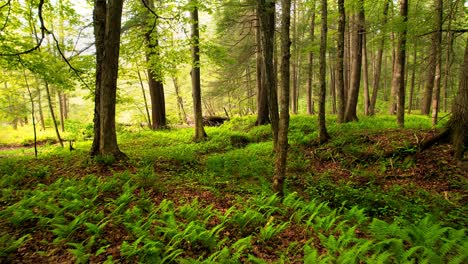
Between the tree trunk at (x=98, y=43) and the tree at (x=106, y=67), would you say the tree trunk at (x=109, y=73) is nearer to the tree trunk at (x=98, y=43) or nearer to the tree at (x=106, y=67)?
the tree at (x=106, y=67)

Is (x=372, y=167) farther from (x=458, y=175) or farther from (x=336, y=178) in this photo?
(x=458, y=175)

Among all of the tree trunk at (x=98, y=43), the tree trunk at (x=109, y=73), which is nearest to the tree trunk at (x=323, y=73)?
the tree trunk at (x=109, y=73)

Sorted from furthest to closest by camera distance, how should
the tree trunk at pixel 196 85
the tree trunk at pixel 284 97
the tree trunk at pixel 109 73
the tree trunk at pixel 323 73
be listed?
the tree trunk at pixel 196 85, the tree trunk at pixel 323 73, the tree trunk at pixel 109 73, the tree trunk at pixel 284 97

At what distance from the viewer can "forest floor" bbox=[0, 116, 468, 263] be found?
12.6 ft

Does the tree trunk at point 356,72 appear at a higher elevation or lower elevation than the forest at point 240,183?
higher

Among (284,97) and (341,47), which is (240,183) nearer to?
(284,97)

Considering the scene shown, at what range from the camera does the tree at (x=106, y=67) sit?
7992 mm

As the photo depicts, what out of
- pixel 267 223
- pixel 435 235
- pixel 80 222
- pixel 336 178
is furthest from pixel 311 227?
pixel 80 222

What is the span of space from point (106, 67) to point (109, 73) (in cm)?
21

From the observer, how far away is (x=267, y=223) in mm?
4727

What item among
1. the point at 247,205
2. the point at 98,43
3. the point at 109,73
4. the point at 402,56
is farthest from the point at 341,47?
the point at 98,43

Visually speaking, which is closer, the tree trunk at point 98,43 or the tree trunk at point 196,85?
the tree trunk at point 98,43

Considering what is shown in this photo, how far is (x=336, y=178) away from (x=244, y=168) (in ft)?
9.90

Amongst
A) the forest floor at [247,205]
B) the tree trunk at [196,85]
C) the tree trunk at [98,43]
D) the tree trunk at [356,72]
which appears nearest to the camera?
the forest floor at [247,205]
